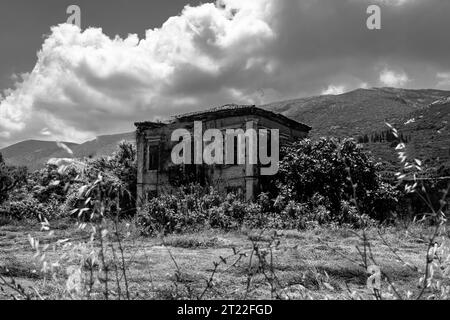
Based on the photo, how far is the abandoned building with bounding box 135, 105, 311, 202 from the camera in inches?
790

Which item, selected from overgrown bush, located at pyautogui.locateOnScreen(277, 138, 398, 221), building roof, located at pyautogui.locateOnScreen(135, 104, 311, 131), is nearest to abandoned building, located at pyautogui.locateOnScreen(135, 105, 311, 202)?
building roof, located at pyautogui.locateOnScreen(135, 104, 311, 131)

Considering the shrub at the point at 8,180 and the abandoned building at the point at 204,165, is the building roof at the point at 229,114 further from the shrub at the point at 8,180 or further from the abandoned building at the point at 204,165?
the shrub at the point at 8,180

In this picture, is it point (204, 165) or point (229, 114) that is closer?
point (229, 114)

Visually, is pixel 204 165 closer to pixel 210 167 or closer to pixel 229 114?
pixel 210 167

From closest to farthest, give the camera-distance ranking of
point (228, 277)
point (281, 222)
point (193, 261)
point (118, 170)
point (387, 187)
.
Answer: point (228, 277) → point (193, 261) → point (281, 222) → point (387, 187) → point (118, 170)

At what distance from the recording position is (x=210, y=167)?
21.1 metres

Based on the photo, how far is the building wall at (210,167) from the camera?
20.0 meters

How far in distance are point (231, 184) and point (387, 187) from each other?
687 cm

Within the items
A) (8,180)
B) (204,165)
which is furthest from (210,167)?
(8,180)

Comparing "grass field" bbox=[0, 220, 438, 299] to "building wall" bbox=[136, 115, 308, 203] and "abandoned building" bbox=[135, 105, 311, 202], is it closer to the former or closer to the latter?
"building wall" bbox=[136, 115, 308, 203]

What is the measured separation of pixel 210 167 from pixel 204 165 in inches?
13.5
